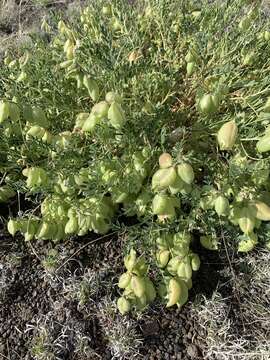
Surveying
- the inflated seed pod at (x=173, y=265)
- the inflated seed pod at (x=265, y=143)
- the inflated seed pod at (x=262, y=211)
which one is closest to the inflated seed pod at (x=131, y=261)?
the inflated seed pod at (x=173, y=265)

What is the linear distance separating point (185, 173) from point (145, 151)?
13.0 inches

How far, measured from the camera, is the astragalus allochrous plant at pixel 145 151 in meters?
1.22

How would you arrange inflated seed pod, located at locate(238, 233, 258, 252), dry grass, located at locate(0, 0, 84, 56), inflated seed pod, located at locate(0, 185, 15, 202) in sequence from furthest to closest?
dry grass, located at locate(0, 0, 84, 56), inflated seed pod, located at locate(0, 185, 15, 202), inflated seed pod, located at locate(238, 233, 258, 252)

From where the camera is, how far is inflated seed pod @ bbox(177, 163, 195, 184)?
0.99 meters

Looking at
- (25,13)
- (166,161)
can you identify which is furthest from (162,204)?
(25,13)

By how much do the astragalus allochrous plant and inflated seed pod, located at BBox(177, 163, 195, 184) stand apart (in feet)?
0.25

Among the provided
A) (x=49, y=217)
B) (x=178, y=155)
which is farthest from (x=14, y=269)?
(x=178, y=155)

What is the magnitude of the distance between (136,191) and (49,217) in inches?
12.0

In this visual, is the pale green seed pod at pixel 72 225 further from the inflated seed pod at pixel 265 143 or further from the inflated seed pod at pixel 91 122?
the inflated seed pod at pixel 265 143

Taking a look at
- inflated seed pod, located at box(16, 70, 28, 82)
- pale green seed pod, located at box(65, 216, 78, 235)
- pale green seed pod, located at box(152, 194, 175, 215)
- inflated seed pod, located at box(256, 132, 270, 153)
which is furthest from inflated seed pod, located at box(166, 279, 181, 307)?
inflated seed pod, located at box(16, 70, 28, 82)

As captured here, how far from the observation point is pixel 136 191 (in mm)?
1351

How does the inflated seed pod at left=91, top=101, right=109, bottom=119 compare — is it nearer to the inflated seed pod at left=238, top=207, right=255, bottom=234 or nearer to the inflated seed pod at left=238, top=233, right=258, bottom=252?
the inflated seed pod at left=238, top=207, right=255, bottom=234

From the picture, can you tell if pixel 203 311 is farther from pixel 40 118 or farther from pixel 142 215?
pixel 40 118

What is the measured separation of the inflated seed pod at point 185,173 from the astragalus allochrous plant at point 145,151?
8 centimetres
